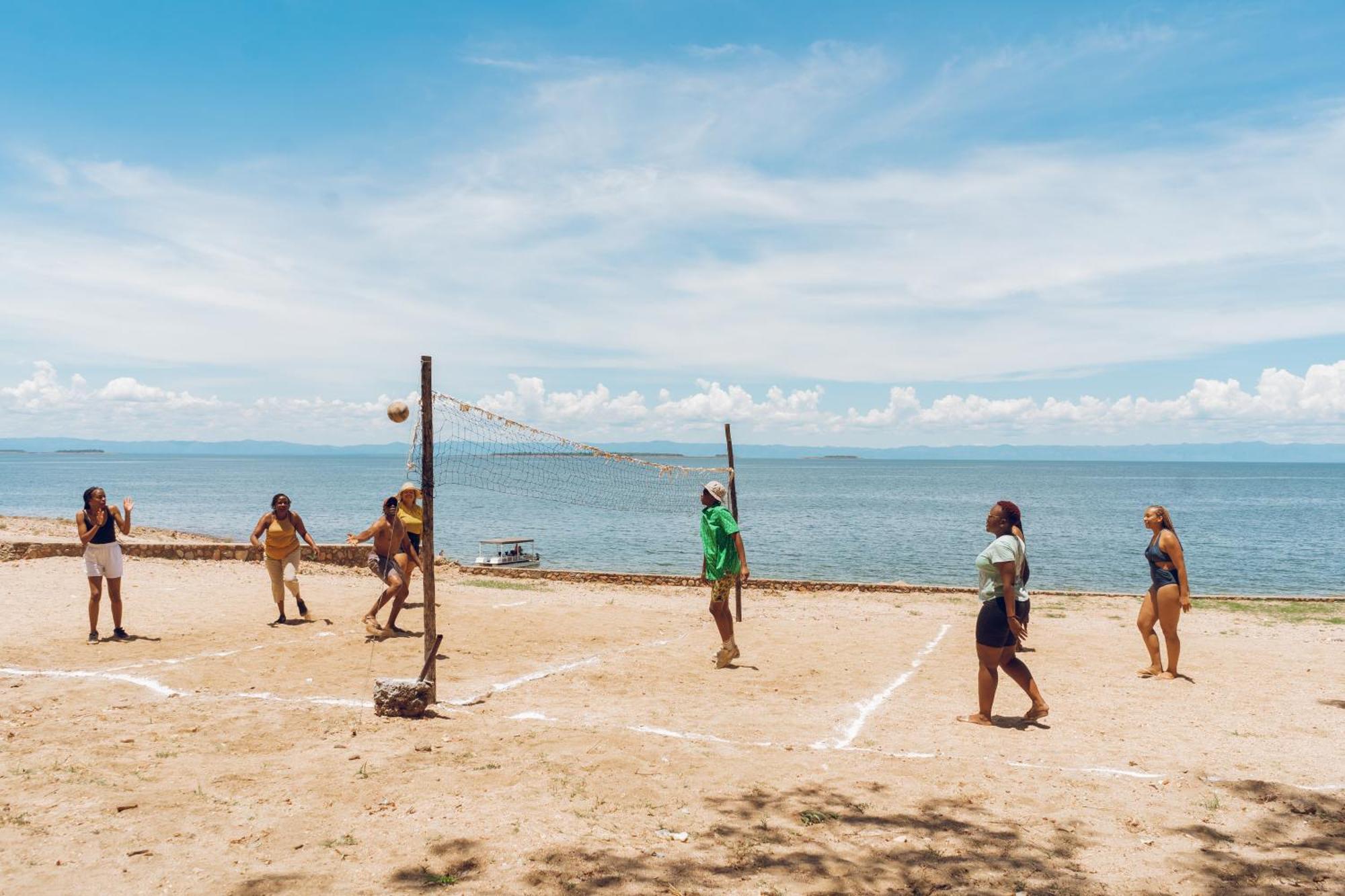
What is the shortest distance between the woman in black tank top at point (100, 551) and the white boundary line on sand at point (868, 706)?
27.3 feet

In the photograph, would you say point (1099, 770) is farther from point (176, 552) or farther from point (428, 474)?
point (176, 552)

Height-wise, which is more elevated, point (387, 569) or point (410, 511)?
point (410, 511)

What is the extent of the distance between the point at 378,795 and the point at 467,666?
4.24 meters

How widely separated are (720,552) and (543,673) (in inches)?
91.9

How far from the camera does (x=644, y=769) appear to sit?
5914 millimetres

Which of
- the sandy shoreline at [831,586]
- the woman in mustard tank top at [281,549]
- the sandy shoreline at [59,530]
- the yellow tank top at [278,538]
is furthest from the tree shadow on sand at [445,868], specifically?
the sandy shoreline at [59,530]

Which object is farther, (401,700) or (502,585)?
(502,585)

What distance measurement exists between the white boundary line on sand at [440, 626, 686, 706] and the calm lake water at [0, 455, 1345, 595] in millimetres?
17821

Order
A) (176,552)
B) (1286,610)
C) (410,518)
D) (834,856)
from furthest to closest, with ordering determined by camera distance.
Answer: (176,552) < (1286,610) < (410,518) < (834,856)

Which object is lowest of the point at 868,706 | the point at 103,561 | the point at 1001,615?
the point at 868,706

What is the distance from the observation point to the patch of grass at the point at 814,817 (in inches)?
198

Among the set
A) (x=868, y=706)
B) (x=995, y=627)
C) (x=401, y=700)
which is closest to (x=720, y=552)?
(x=868, y=706)

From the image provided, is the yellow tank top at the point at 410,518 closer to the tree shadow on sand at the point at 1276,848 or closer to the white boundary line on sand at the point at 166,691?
the white boundary line on sand at the point at 166,691

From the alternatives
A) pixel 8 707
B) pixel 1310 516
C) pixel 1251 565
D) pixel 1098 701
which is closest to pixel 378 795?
pixel 8 707
